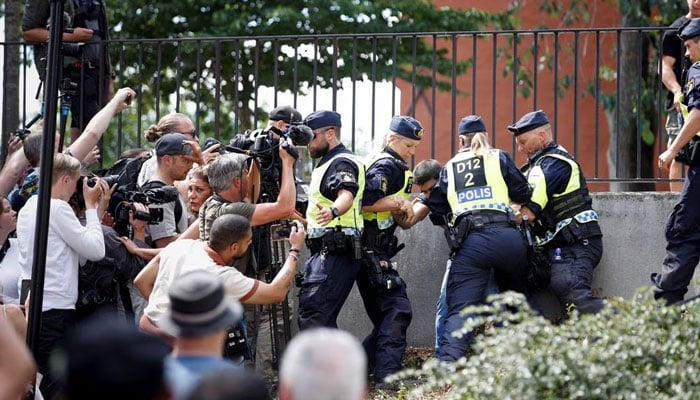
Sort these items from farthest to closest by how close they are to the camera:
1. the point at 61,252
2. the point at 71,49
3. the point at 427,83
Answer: the point at 427,83, the point at 71,49, the point at 61,252

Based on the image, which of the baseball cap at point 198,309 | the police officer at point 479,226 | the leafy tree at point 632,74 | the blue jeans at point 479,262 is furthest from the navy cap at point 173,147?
the leafy tree at point 632,74

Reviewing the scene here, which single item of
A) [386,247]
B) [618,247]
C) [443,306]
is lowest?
[443,306]

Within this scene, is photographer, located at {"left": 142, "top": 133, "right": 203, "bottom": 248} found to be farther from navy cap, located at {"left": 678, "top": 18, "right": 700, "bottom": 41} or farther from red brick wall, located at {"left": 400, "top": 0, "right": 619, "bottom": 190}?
red brick wall, located at {"left": 400, "top": 0, "right": 619, "bottom": 190}

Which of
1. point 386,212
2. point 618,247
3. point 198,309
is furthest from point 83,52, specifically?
point 198,309

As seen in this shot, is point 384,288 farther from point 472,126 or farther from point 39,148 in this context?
point 39,148

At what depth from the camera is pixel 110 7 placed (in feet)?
61.5

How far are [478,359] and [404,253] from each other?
169 inches

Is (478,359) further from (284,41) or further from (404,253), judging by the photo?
(284,41)

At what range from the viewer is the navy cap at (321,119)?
876 centimetres

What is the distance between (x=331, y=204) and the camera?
8.53 metres

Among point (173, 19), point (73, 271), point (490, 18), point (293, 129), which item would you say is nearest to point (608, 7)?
point (490, 18)

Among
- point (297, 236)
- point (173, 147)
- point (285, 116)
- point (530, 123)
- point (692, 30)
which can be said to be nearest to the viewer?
point (297, 236)

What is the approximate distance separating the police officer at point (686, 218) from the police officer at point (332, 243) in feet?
6.55

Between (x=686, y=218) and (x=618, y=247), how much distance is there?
1524mm
